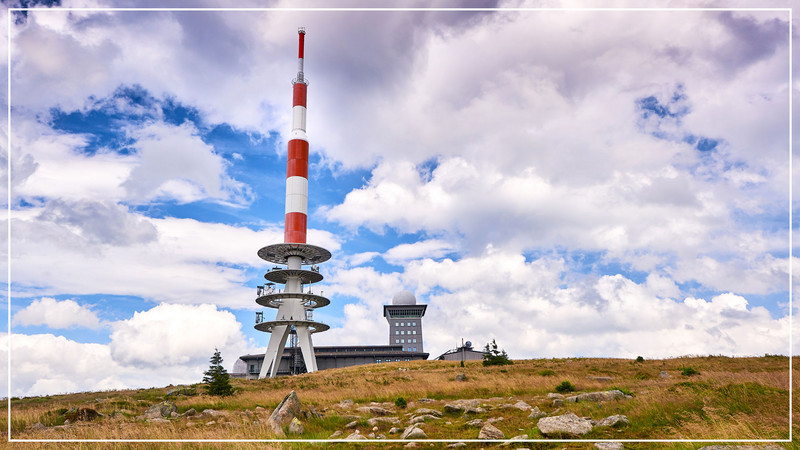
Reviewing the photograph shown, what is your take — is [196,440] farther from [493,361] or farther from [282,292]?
[282,292]

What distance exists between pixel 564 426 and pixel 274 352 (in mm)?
68296

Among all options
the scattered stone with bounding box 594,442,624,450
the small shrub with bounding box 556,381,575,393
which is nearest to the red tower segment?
the small shrub with bounding box 556,381,575,393

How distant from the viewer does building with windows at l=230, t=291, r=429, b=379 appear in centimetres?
11423

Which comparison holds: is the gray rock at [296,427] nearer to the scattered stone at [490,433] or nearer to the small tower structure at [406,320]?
the scattered stone at [490,433]

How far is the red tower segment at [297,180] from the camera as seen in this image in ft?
244

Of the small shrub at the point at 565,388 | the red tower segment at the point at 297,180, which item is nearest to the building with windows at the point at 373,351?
the red tower segment at the point at 297,180

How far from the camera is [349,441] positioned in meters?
14.3

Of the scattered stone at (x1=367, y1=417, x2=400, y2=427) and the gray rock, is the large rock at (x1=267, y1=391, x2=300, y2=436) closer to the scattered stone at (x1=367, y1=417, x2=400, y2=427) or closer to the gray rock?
the gray rock

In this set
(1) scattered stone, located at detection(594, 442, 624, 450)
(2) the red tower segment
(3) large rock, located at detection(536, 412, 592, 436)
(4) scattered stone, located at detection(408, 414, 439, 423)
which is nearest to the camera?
(1) scattered stone, located at detection(594, 442, 624, 450)

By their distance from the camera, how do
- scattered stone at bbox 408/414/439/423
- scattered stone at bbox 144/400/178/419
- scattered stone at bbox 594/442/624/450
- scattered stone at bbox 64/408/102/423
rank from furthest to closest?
scattered stone at bbox 144/400/178/419 < scattered stone at bbox 64/408/102/423 < scattered stone at bbox 408/414/439/423 < scattered stone at bbox 594/442/624/450

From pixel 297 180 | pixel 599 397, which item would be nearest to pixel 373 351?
pixel 297 180

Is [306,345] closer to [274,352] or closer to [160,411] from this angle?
[274,352]

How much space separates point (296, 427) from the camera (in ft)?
52.6

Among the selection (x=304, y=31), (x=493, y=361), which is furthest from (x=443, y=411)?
(x=304, y=31)
